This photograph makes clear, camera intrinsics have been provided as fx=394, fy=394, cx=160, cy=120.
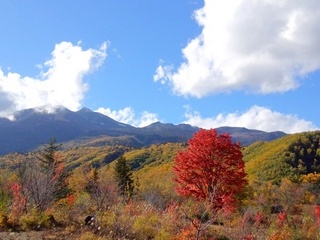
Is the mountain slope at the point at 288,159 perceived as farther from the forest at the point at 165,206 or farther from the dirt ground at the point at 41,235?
the dirt ground at the point at 41,235

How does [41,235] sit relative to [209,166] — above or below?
below

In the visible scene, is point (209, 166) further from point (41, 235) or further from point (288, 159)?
point (288, 159)

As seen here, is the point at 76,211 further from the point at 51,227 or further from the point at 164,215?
the point at 164,215

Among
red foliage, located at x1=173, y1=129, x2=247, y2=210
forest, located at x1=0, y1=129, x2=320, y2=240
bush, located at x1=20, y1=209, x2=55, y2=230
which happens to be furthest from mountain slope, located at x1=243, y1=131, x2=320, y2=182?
bush, located at x1=20, y1=209, x2=55, y2=230

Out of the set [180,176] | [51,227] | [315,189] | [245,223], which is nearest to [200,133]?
[180,176]

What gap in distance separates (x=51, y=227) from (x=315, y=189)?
65.9 metres

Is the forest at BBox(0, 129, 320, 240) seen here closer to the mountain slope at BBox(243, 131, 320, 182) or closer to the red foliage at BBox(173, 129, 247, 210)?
the red foliage at BBox(173, 129, 247, 210)

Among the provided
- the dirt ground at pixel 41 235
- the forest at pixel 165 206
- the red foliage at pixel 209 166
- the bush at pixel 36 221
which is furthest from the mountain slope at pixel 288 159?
the dirt ground at pixel 41 235

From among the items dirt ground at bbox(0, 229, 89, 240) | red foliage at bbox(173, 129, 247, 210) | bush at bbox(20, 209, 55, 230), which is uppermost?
red foliage at bbox(173, 129, 247, 210)

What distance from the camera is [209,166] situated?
27.8 meters

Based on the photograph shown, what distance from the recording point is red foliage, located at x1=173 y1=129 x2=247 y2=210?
2739 cm

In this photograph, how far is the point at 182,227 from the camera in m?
16.5

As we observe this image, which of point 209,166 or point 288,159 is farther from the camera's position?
point 288,159

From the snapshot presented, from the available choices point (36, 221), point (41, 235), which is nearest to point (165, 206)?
point (36, 221)
